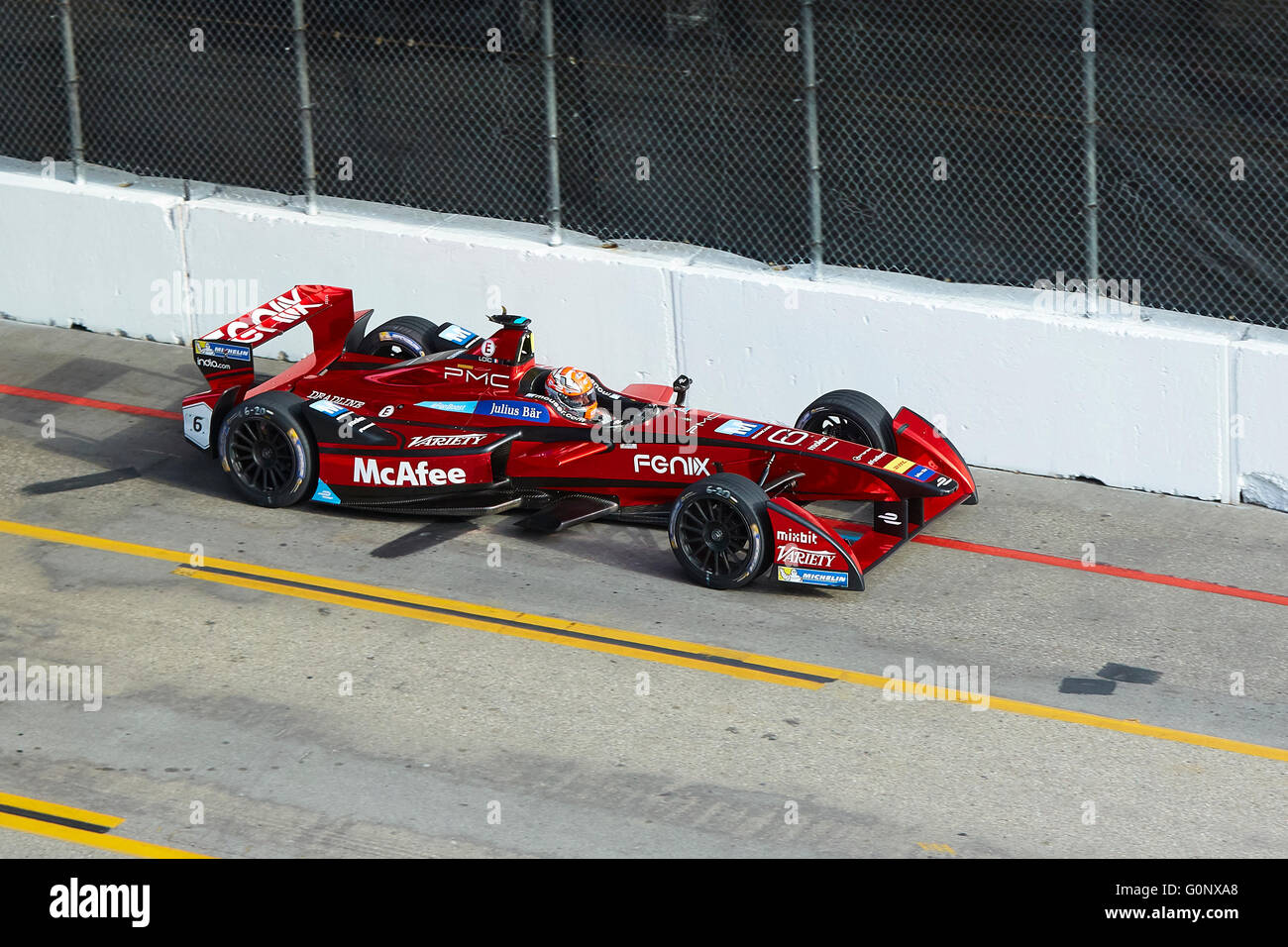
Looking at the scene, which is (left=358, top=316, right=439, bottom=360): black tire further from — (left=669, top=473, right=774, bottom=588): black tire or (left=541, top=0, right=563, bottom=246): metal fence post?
(left=669, top=473, right=774, bottom=588): black tire

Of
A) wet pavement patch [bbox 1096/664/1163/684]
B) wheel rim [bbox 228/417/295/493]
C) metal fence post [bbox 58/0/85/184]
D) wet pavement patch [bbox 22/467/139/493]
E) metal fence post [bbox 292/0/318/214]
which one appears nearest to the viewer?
wet pavement patch [bbox 1096/664/1163/684]

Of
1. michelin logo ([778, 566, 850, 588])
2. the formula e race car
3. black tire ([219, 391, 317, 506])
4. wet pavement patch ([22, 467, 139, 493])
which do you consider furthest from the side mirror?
wet pavement patch ([22, 467, 139, 493])

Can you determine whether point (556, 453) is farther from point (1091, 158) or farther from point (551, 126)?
point (1091, 158)

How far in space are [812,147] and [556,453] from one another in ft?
10.1

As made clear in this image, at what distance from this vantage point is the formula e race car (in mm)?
10547

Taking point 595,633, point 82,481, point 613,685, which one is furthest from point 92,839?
point 82,481

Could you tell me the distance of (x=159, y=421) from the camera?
1332 centimetres

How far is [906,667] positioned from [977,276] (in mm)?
3829

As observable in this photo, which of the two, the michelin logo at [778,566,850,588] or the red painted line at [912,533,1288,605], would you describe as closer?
the michelin logo at [778,566,850,588]

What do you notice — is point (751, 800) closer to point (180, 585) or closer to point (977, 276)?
point (180, 585)

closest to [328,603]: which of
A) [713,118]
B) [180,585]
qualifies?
[180,585]

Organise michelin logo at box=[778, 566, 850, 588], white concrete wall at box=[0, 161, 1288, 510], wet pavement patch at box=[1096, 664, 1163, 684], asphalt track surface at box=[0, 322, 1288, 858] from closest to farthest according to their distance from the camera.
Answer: asphalt track surface at box=[0, 322, 1288, 858]
wet pavement patch at box=[1096, 664, 1163, 684]
michelin logo at box=[778, 566, 850, 588]
white concrete wall at box=[0, 161, 1288, 510]

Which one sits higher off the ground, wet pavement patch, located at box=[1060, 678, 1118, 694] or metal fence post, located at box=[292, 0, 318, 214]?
metal fence post, located at box=[292, 0, 318, 214]

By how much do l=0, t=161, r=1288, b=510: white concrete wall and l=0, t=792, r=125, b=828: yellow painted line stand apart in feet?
19.9
